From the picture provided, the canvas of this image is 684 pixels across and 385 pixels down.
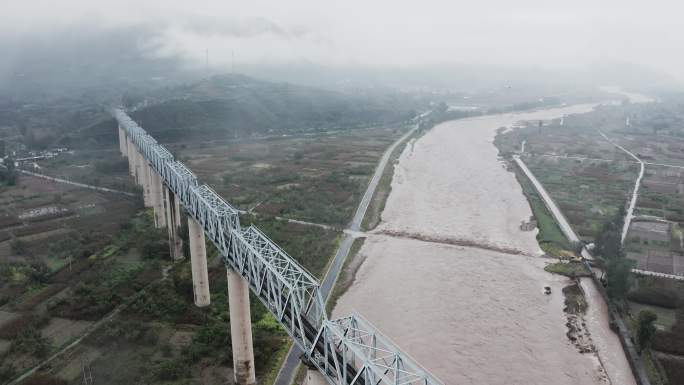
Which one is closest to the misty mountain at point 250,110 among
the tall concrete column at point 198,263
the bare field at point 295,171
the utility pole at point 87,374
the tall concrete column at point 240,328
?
the bare field at point 295,171

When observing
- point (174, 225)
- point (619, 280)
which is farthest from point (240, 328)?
point (619, 280)

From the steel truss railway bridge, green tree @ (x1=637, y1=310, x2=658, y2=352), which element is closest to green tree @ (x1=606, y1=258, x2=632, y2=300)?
green tree @ (x1=637, y1=310, x2=658, y2=352)

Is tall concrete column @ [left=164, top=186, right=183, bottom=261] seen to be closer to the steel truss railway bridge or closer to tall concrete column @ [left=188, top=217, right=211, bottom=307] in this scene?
the steel truss railway bridge

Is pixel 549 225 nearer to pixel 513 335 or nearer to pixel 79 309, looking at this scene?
pixel 513 335

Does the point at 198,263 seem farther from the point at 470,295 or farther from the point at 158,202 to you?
the point at 470,295

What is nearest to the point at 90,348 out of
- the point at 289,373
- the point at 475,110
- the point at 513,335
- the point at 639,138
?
the point at 289,373
